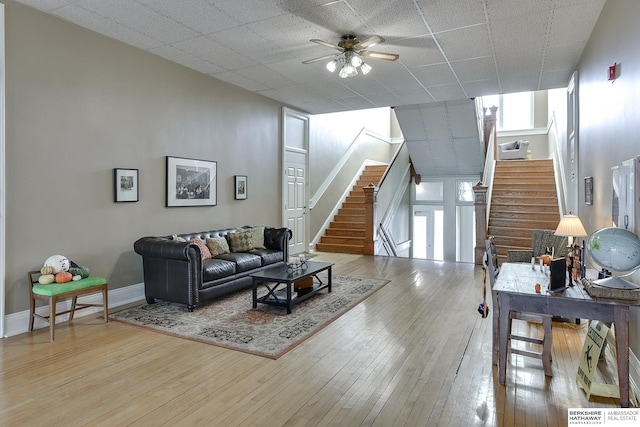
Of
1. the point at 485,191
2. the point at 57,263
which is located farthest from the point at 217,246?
the point at 485,191

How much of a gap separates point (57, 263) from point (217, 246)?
201 cm

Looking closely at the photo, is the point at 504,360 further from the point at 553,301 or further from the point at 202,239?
the point at 202,239

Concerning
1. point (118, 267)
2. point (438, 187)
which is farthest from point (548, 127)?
point (118, 267)

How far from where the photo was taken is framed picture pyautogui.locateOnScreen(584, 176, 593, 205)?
170 inches

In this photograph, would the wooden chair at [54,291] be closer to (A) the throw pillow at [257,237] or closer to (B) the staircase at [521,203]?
(A) the throw pillow at [257,237]

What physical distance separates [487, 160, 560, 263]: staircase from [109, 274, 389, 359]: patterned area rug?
4.21 m

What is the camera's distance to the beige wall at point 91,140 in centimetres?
382

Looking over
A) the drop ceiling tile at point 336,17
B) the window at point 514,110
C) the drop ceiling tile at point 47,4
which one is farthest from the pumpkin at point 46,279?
the window at point 514,110

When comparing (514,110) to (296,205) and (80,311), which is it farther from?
(80,311)

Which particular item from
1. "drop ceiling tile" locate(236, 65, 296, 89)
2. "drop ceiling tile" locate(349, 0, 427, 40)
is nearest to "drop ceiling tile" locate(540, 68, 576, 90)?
"drop ceiling tile" locate(349, 0, 427, 40)

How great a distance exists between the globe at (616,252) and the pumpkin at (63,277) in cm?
451

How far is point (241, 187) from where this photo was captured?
267 inches

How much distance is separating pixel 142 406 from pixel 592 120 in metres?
5.10

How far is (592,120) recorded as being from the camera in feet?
14.1
